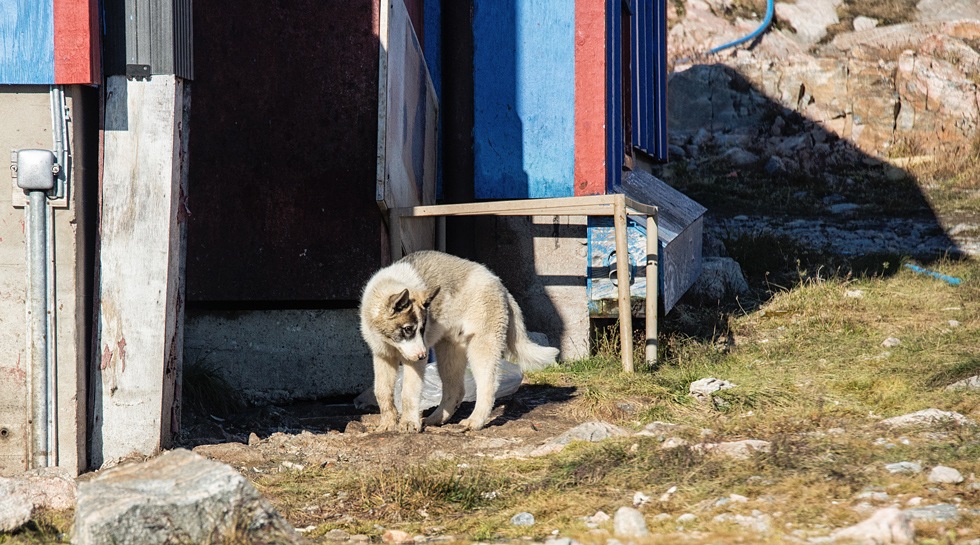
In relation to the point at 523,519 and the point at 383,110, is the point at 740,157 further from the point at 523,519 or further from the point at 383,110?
the point at 523,519

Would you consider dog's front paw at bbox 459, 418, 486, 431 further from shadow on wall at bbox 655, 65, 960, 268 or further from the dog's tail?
shadow on wall at bbox 655, 65, 960, 268

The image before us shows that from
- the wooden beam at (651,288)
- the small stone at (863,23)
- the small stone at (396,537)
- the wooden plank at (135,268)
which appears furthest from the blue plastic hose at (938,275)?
the small stone at (863,23)

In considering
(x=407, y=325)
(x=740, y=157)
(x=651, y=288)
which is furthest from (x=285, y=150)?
(x=740, y=157)

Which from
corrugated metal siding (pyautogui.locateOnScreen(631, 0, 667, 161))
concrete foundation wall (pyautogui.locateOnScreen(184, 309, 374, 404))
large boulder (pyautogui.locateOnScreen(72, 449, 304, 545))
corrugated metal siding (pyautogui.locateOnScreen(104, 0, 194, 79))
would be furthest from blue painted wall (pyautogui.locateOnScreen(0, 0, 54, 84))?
corrugated metal siding (pyautogui.locateOnScreen(631, 0, 667, 161))

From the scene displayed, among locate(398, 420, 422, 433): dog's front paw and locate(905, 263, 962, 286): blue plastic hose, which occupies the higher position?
locate(905, 263, 962, 286): blue plastic hose

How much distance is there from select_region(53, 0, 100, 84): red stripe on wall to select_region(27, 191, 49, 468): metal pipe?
57 centimetres

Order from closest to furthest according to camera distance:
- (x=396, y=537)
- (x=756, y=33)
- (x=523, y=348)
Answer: (x=396, y=537) → (x=523, y=348) → (x=756, y=33)

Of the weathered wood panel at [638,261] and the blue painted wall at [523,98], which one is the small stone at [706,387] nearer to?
the weathered wood panel at [638,261]

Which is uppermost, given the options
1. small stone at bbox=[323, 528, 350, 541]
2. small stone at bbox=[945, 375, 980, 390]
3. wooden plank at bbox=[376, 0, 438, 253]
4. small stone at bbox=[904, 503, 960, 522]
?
wooden plank at bbox=[376, 0, 438, 253]

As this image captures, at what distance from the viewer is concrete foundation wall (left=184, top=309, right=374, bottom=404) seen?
5371 millimetres

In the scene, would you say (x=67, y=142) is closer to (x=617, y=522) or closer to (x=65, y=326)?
(x=65, y=326)

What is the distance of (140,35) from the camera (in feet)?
12.4

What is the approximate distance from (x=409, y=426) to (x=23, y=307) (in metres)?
2.04

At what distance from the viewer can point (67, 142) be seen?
3646 mm
